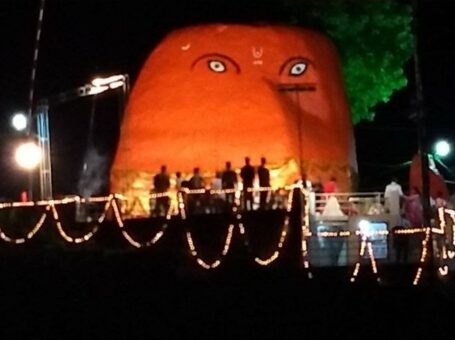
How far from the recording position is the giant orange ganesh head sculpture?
39.8 m

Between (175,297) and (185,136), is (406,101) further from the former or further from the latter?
(175,297)

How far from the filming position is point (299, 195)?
2970 cm

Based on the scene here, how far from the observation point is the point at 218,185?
35188mm

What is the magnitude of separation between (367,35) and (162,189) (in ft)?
34.3

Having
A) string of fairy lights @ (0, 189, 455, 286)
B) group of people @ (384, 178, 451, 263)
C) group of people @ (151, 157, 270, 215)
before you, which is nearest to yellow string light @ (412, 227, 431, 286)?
string of fairy lights @ (0, 189, 455, 286)

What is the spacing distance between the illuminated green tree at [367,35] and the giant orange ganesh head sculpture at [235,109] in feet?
4.41

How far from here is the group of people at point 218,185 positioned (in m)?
31.5

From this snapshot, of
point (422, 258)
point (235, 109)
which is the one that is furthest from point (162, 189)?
point (422, 258)

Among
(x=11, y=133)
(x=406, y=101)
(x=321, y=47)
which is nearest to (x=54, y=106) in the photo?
(x=11, y=133)

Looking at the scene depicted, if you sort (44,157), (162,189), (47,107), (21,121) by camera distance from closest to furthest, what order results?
(162,189), (44,157), (21,121), (47,107)

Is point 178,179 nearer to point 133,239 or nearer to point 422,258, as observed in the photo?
point 133,239

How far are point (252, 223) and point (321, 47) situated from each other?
42.0 feet

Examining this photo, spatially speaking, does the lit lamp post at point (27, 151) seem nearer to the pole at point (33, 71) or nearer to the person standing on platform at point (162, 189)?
the pole at point (33, 71)

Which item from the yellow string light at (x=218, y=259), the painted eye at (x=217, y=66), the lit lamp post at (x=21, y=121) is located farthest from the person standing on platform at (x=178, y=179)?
the yellow string light at (x=218, y=259)
